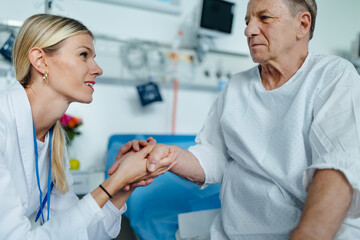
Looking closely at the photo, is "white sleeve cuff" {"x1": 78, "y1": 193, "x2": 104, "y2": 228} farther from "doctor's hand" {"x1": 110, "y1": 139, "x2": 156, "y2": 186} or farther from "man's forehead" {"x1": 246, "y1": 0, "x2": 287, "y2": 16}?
"man's forehead" {"x1": 246, "y1": 0, "x2": 287, "y2": 16}

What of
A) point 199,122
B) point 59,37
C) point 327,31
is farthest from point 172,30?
point 327,31

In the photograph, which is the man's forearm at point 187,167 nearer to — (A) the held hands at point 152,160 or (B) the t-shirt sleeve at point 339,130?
(A) the held hands at point 152,160

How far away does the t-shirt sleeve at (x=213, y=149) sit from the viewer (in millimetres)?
1284

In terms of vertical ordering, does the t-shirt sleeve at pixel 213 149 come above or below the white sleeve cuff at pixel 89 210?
above

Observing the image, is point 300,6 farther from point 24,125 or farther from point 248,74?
point 24,125

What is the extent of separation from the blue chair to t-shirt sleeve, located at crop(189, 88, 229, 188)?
232 millimetres

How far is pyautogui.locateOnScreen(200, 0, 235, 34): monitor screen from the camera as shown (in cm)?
248

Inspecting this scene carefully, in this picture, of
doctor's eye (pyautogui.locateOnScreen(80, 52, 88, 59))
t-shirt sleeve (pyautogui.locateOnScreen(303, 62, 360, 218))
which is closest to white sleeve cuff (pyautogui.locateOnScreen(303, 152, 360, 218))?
t-shirt sleeve (pyautogui.locateOnScreen(303, 62, 360, 218))

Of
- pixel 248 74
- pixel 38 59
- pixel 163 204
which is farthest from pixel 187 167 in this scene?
pixel 38 59

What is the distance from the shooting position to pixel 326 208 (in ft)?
2.57

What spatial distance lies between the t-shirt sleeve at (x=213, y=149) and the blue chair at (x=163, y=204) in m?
0.23

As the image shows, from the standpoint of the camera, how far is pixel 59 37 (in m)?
1.13

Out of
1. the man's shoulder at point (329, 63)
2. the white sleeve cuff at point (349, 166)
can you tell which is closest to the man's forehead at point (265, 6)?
the man's shoulder at point (329, 63)

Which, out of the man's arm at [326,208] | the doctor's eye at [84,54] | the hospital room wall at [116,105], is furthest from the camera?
the hospital room wall at [116,105]
